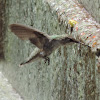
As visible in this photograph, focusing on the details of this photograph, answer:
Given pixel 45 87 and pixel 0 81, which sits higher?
pixel 45 87

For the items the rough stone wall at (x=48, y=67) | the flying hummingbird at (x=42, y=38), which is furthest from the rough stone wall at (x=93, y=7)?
the flying hummingbird at (x=42, y=38)

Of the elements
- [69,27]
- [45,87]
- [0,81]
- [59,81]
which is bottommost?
[0,81]

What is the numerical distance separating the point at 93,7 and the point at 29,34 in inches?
28.3

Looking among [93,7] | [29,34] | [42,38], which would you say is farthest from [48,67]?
[29,34]

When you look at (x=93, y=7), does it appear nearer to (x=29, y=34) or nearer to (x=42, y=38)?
(x=42, y=38)

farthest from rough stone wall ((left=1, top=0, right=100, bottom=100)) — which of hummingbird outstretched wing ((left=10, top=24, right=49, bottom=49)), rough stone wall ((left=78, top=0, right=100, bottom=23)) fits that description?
hummingbird outstretched wing ((left=10, top=24, right=49, bottom=49))

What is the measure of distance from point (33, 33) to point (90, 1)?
2.49 feet

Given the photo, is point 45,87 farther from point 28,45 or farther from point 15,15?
point 15,15

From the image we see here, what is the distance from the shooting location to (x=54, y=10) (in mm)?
2498

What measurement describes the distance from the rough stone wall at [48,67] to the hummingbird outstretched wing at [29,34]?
0.39 meters

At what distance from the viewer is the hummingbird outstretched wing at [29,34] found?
1543 mm

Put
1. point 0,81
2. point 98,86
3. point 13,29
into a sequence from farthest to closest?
point 0,81, point 98,86, point 13,29

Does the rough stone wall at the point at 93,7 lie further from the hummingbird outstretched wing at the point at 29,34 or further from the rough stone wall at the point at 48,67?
the hummingbird outstretched wing at the point at 29,34

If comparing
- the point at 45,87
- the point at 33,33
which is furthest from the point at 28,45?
the point at 33,33
